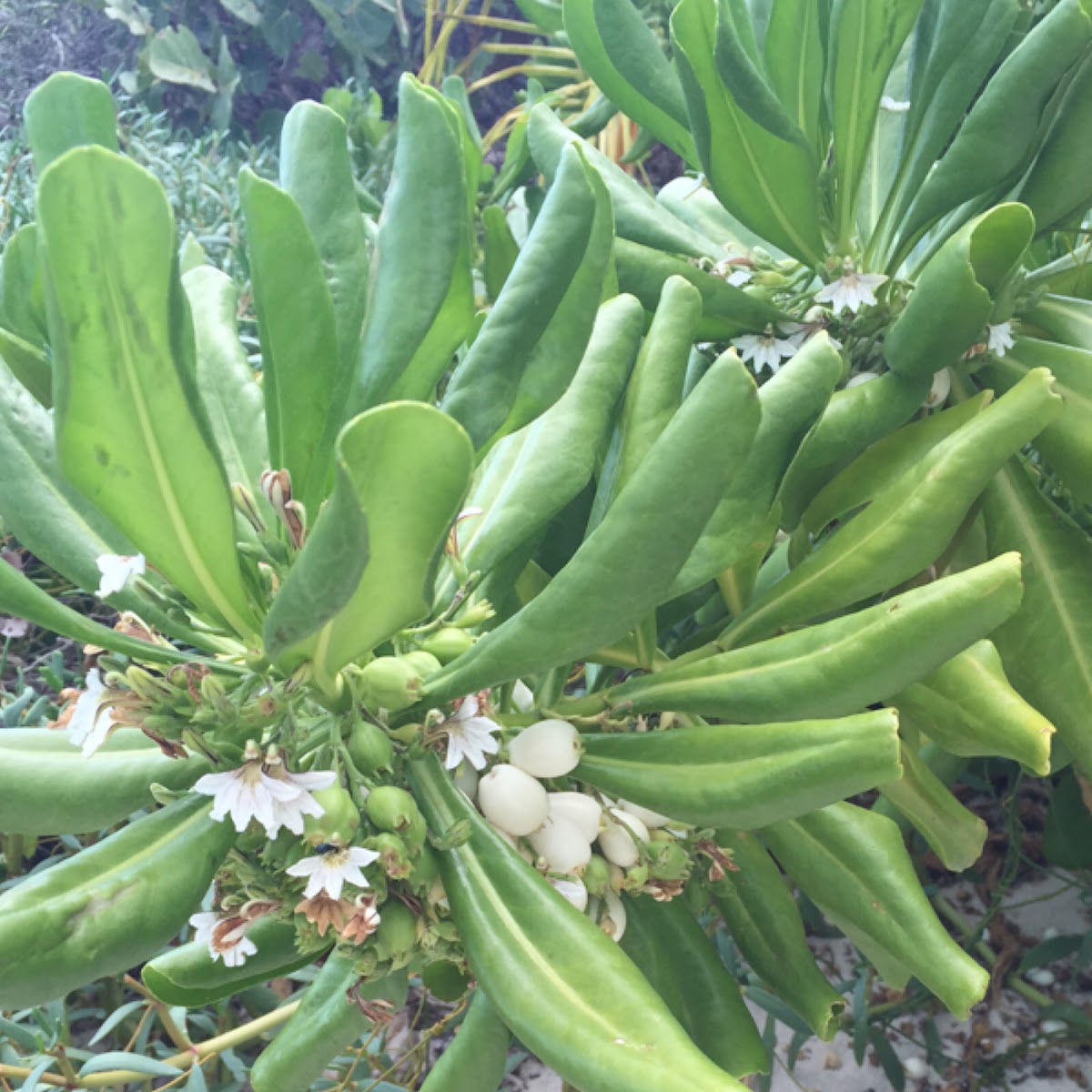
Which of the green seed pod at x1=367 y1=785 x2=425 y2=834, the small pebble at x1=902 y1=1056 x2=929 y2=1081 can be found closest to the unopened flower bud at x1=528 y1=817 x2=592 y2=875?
the green seed pod at x1=367 y1=785 x2=425 y2=834

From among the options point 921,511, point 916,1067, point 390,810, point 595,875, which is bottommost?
point 916,1067

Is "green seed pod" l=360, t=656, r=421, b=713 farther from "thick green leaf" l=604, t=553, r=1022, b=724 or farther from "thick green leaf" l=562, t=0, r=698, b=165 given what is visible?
"thick green leaf" l=562, t=0, r=698, b=165

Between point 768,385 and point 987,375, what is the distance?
273 mm

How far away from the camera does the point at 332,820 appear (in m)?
0.50

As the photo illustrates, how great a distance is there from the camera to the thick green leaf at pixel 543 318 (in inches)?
21.0

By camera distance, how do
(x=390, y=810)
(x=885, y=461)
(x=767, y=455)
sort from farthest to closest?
(x=885, y=461) < (x=767, y=455) < (x=390, y=810)

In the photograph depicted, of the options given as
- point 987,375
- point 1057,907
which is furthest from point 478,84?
point 1057,907

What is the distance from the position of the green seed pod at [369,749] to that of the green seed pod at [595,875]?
15cm

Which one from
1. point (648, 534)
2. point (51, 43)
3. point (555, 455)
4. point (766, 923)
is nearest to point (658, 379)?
point (555, 455)

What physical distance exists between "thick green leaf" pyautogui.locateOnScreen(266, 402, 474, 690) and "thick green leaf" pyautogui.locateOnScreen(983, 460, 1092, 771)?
473 millimetres

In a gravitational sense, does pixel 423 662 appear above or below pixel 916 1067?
above

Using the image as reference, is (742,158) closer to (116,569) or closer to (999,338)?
(999,338)

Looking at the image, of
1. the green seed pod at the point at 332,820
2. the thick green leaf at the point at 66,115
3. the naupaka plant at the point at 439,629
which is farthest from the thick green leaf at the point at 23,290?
the green seed pod at the point at 332,820

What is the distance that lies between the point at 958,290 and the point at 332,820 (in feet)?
1.56
